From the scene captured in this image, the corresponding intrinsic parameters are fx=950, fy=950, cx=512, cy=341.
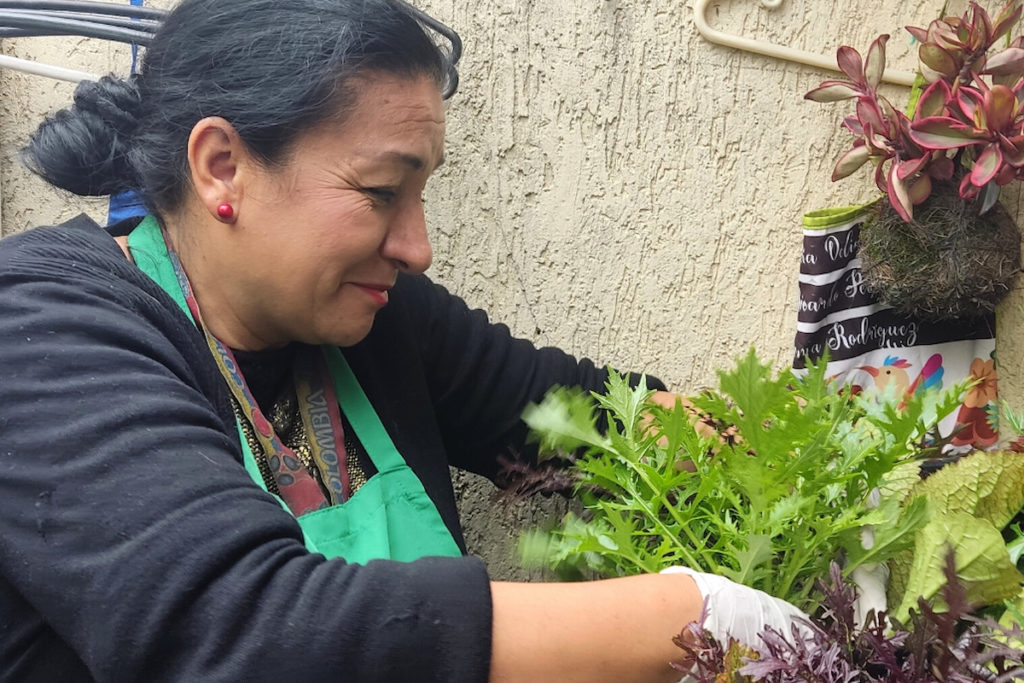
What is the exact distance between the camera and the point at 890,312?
5.16ft

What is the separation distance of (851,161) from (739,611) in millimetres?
810

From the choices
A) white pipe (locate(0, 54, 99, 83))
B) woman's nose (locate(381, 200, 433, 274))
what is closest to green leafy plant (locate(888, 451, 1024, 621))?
woman's nose (locate(381, 200, 433, 274))

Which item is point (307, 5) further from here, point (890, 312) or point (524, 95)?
point (890, 312)

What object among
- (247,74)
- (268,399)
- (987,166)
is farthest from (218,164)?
(987,166)

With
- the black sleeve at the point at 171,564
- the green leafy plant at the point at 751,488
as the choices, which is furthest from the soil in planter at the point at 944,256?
the black sleeve at the point at 171,564

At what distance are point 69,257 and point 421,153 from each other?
0.44 metres

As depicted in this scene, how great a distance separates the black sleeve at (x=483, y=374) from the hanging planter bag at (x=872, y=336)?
311mm

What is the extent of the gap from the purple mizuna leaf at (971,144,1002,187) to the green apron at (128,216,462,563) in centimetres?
89

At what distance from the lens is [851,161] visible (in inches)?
57.2

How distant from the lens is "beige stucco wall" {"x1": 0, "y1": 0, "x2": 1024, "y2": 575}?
1.60 m

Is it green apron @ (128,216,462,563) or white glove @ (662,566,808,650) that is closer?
white glove @ (662,566,808,650)

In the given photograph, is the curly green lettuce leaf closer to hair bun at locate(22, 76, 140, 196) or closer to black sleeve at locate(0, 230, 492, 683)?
black sleeve at locate(0, 230, 492, 683)

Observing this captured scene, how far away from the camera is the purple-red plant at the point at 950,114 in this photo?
4.27 ft

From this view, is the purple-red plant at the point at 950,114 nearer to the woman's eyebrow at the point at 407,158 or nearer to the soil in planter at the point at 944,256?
the soil in planter at the point at 944,256
